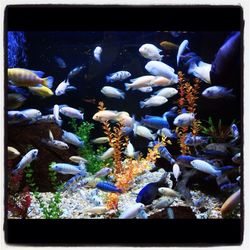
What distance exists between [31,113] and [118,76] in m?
0.88

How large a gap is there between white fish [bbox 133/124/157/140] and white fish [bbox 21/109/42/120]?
0.91 metres

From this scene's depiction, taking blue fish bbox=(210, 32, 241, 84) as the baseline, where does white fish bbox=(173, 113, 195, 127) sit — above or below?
below

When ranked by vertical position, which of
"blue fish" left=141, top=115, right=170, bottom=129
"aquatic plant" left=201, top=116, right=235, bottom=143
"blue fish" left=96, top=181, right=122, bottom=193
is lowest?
"blue fish" left=96, top=181, right=122, bottom=193

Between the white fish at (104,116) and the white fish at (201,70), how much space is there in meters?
0.82

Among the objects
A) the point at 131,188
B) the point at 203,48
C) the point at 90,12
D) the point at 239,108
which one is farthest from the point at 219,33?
the point at 131,188

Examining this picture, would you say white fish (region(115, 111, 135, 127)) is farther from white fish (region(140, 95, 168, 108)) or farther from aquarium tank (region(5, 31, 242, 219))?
white fish (region(140, 95, 168, 108))

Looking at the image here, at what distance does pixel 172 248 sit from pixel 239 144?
3.68ft

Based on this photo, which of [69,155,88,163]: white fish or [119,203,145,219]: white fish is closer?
[119,203,145,219]: white fish

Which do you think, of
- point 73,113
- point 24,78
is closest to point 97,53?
point 73,113

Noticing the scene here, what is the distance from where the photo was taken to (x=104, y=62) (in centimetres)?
284

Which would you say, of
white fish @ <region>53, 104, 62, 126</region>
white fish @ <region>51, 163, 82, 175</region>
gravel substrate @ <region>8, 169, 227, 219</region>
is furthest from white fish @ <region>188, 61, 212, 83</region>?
white fish @ <region>51, 163, 82, 175</region>

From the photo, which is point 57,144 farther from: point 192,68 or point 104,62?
point 192,68

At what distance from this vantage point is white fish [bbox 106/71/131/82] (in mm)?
2832
